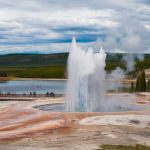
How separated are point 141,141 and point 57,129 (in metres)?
5.91

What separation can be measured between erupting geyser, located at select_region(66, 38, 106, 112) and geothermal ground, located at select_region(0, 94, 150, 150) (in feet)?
20.2

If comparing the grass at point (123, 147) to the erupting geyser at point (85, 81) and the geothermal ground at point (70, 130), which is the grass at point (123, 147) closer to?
the geothermal ground at point (70, 130)

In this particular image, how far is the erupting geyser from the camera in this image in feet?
143

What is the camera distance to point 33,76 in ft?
547

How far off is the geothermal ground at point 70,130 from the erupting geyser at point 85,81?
242 inches

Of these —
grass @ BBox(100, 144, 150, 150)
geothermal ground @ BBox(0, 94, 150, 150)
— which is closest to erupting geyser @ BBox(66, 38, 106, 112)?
geothermal ground @ BBox(0, 94, 150, 150)

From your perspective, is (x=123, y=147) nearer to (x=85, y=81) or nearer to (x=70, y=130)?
(x=70, y=130)

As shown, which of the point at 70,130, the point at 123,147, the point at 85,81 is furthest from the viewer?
the point at 85,81

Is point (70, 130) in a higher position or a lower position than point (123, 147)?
higher

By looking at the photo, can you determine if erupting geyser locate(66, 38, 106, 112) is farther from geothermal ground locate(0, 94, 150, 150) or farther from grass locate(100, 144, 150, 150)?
grass locate(100, 144, 150, 150)

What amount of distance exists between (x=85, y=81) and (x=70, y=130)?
12.6m

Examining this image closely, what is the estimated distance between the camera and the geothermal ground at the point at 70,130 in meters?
27.8

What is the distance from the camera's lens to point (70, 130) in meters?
31.6

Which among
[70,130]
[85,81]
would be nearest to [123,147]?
[70,130]
